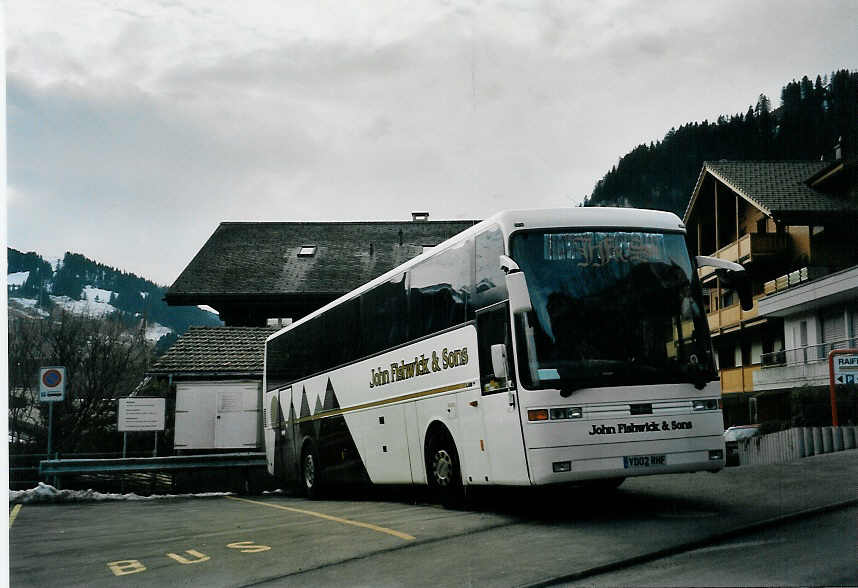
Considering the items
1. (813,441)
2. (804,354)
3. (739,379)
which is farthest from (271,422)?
(739,379)

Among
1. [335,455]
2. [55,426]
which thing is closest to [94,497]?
[55,426]

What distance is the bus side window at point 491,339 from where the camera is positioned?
1012cm

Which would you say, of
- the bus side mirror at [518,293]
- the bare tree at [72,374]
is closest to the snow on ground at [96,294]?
the bare tree at [72,374]

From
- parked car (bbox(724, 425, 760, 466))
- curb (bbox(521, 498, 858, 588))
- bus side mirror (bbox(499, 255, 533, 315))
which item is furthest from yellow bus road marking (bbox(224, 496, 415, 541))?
parked car (bbox(724, 425, 760, 466))

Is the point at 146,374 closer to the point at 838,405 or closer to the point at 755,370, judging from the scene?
the point at 838,405

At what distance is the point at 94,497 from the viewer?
20.5 metres

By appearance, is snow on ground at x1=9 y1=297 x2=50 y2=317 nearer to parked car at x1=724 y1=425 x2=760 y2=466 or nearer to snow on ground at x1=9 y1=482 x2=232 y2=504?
snow on ground at x1=9 y1=482 x2=232 y2=504

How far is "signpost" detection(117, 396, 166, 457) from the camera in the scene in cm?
2372

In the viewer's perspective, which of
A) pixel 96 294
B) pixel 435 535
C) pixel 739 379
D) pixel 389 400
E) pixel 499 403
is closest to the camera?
pixel 435 535

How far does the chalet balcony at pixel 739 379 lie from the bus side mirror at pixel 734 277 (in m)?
26.9

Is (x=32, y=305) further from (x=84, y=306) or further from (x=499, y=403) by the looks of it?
(x=499, y=403)

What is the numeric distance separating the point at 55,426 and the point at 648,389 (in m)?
19.4

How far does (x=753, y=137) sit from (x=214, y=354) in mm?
16096

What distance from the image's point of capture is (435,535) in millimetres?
9359
